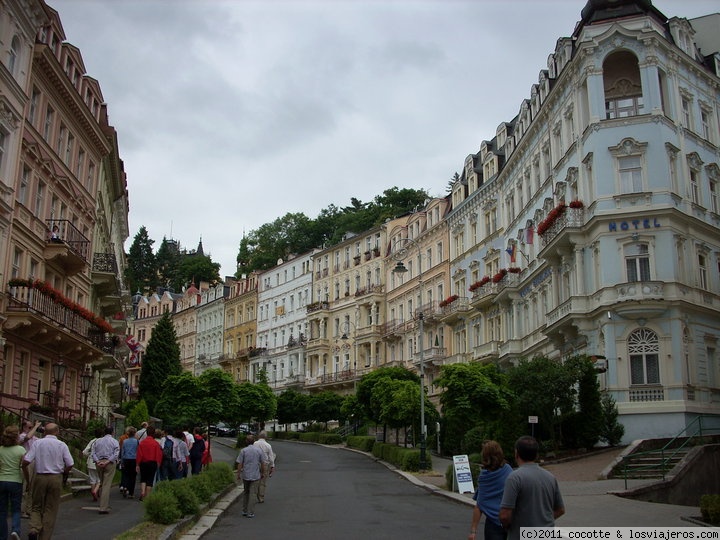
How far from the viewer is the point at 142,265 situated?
411ft

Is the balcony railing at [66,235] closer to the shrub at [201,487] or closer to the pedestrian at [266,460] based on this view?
the pedestrian at [266,460]

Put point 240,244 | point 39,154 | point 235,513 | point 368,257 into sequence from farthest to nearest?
1. point 240,244
2. point 368,257
3. point 39,154
4. point 235,513

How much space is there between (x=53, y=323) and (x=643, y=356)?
2256 centimetres

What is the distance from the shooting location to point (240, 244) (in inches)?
4181

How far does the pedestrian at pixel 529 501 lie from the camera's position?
7.13m

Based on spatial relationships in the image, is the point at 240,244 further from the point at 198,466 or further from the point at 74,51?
the point at 198,466

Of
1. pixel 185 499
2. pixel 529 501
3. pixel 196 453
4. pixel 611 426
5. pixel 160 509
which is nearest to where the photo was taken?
pixel 529 501

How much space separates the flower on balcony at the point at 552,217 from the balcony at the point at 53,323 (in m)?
20.3

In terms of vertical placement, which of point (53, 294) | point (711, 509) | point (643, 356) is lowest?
point (711, 509)

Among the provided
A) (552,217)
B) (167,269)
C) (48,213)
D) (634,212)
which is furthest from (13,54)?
(167,269)

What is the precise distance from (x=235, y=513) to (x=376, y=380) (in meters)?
26.2

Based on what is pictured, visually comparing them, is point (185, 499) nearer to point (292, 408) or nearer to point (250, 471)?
point (250, 471)

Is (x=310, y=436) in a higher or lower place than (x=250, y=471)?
Result: lower

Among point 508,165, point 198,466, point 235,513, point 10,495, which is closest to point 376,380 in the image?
point 508,165
